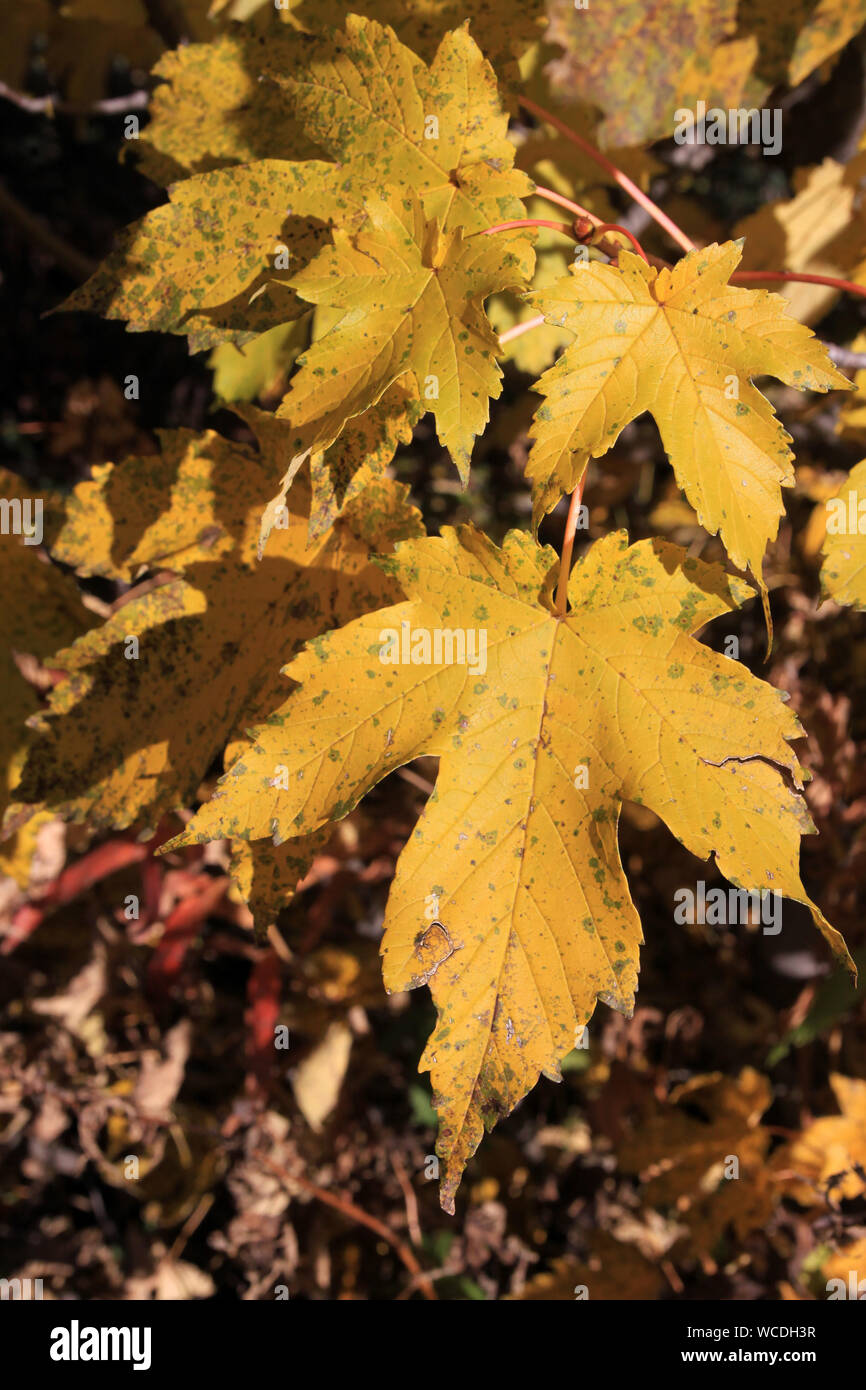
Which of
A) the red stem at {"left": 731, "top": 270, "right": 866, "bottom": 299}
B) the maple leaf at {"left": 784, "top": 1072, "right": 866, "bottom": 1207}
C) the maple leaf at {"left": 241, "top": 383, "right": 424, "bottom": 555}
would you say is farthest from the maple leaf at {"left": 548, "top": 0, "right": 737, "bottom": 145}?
the maple leaf at {"left": 784, "top": 1072, "right": 866, "bottom": 1207}

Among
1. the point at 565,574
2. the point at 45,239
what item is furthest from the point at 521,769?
the point at 45,239

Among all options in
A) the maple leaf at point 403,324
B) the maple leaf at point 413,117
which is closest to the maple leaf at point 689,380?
the maple leaf at point 403,324

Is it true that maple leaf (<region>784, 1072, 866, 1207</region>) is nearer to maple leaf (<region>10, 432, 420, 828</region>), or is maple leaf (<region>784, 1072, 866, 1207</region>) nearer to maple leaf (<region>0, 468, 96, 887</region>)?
maple leaf (<region>10, 432, 420, 828</region>)

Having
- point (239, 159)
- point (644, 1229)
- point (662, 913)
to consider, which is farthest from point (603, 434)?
point (644, 1229)

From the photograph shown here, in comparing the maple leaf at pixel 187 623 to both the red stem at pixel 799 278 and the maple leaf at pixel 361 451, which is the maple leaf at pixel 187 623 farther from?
the red stem at pixel 799 278

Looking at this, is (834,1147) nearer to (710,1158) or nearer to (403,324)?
(710,1158)
